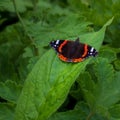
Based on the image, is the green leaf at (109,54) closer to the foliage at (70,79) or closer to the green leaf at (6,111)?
the foliage at (70,79)

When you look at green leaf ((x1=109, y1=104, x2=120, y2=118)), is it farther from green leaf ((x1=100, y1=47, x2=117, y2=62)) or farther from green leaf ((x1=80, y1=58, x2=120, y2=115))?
green leaf ((x1=100, y1=47, x2=117, y2=62))

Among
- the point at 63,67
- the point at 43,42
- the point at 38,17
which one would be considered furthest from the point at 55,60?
the point at 38,17

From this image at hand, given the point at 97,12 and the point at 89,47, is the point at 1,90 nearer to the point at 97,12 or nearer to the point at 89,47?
the point at 89,47

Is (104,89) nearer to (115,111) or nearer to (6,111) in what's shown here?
(115,111)

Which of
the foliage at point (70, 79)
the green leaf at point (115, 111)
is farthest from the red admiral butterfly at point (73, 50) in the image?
the green leaf at point (115, 111)

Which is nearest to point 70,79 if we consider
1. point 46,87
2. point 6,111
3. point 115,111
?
point 46,87

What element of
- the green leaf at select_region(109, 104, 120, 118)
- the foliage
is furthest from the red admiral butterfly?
the green leaf at select_region(109, 104, 120, 118)
